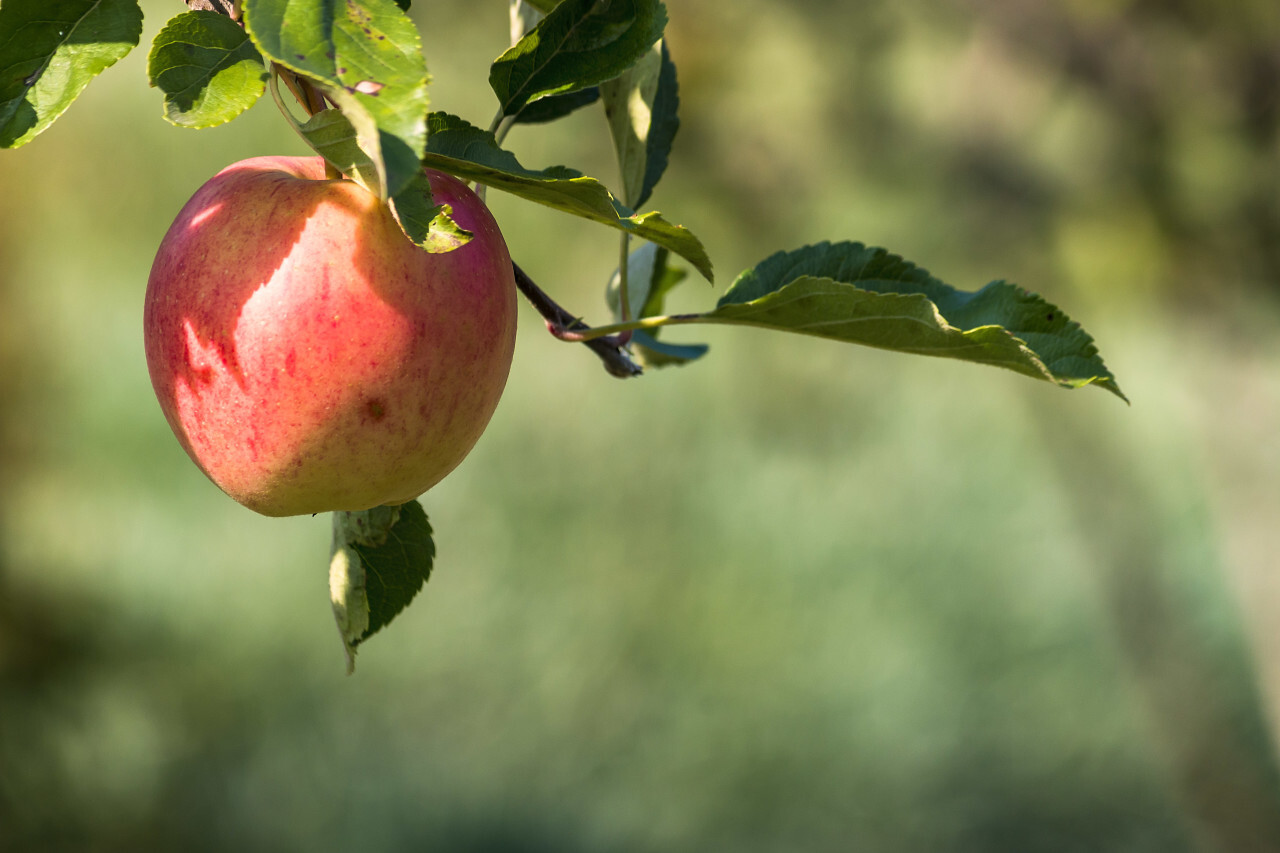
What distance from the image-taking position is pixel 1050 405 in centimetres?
278

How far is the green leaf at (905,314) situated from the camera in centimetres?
45

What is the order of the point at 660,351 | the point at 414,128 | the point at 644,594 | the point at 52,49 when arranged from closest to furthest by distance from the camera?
the point at 414,128 → the point at 52,49 → the point at 660,351 → the point at 644,594

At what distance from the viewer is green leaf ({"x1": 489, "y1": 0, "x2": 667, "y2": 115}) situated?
46 centimetres

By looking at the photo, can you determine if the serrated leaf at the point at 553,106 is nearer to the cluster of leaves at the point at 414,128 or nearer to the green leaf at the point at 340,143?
the cluster of leaves at the point at 414,128

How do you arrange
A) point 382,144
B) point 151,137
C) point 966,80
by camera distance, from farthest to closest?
point 151,137
point 966,80
point 382,144

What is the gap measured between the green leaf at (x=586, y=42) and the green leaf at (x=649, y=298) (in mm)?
245

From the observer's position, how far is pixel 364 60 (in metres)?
0.33

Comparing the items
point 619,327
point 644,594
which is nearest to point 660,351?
point 619,327

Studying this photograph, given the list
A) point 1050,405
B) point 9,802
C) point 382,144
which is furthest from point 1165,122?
point 9,802

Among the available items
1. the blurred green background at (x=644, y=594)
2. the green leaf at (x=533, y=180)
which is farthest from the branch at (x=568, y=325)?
the blurred green background at (x=644, y=594)

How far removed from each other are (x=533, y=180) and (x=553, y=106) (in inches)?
9.7

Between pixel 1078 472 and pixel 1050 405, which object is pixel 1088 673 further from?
pixel 1050 405

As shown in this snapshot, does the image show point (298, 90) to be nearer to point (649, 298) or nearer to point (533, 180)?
point (533, 180)

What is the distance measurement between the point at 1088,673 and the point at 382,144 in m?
3.18
